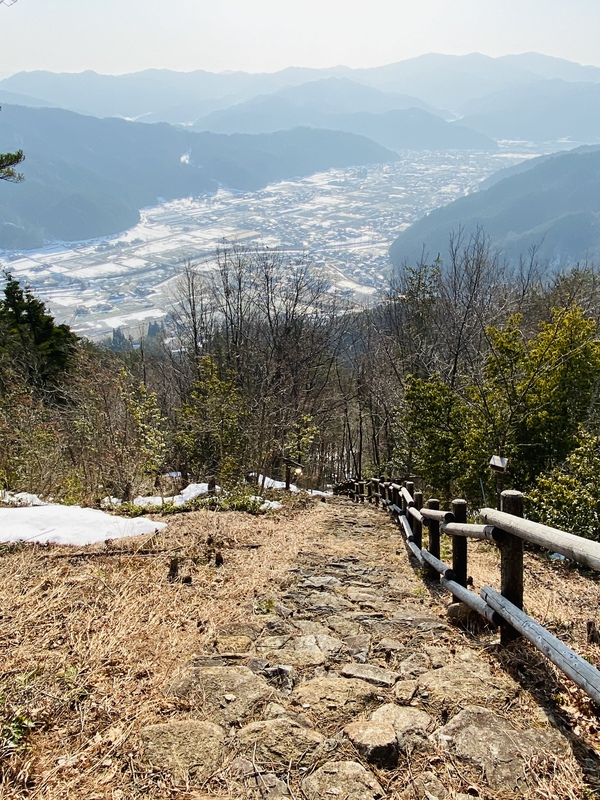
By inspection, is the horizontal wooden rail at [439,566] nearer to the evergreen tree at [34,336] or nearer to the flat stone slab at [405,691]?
the flat stone slab at [405,691]

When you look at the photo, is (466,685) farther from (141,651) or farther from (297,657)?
(141,651)

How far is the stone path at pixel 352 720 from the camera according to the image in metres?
2.17

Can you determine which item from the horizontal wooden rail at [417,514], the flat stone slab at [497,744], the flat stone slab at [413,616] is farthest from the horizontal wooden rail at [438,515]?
the flat stone slab at [497,744]

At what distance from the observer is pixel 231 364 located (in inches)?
1014

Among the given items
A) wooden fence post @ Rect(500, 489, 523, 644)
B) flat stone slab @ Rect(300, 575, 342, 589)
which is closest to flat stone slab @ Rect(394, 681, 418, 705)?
wooden fence post @ Rect(500, 489, 523, 644)

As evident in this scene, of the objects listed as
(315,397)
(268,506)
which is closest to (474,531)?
(268,506)

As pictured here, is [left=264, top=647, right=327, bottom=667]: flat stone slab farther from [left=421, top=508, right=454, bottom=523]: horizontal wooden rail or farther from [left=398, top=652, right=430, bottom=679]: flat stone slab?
[left=421, top=508, right=454, bottom=523]: horizontal wooden rail

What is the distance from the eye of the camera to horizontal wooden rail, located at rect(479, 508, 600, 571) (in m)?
2.31

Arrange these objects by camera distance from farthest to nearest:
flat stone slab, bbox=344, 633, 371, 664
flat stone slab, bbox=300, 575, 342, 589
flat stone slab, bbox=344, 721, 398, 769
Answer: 1. flat stone slab, bbox=300, 575, 342, 589
2. flat stone slab, bbox=344, 633, 371, 664
3. flat stone slab, bbox=344, 721, 398, 769

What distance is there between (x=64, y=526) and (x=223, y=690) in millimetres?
4338

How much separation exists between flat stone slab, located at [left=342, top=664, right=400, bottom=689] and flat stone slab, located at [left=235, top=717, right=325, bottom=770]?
66 centimetres

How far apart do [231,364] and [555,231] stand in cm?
19666

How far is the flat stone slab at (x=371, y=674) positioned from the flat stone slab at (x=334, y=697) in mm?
98

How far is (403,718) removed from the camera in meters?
2.59
